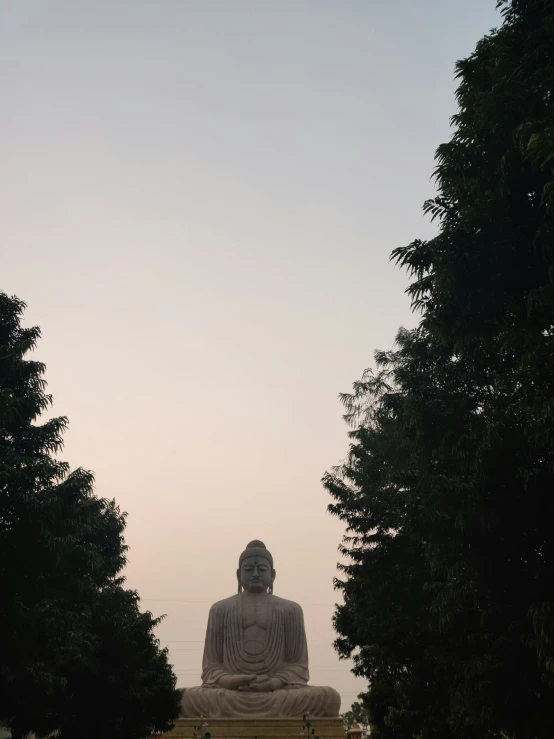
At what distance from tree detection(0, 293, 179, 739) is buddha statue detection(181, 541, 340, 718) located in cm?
347

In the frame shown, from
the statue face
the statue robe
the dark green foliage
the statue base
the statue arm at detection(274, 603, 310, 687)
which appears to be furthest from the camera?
the statue face

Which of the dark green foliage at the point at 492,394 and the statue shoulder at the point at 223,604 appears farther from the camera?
the statue shoulder at the point at 223,604

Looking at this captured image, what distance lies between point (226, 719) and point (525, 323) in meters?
11.3

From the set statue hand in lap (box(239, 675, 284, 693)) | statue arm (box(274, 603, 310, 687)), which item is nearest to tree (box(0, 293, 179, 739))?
statue hand in lap (box(239, 675, 284, 693))

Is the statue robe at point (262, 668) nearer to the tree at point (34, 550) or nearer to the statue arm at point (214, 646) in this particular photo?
the statue arm at point (214, 646)

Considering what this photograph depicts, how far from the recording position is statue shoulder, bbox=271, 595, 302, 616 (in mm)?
20250

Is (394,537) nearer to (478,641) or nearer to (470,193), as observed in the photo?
(478,641)

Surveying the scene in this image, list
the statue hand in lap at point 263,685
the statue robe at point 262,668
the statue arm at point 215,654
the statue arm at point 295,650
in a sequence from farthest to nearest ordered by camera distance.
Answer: the statue arm at point 295,650
the statue arm at point 215,654
the statue hand in lap at point 263,685
the statue robe at point 262,668

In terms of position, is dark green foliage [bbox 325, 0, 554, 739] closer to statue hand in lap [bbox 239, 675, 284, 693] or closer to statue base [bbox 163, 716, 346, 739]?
statue base [bbox 163, 716, 346, 739]

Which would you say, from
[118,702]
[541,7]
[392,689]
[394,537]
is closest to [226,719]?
[118,702]

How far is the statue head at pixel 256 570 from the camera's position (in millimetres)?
20672

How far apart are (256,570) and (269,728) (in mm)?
4884

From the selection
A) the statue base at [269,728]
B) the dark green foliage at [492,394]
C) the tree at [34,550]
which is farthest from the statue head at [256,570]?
the dark green foliage at [492,394]

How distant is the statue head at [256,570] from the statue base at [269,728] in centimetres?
428
